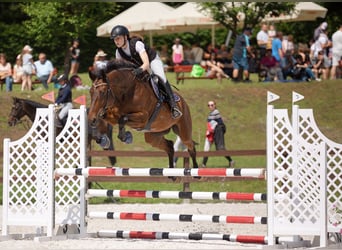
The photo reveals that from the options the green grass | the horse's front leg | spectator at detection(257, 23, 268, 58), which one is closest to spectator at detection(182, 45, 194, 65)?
the green grass

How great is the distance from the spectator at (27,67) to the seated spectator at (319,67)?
7266 mm

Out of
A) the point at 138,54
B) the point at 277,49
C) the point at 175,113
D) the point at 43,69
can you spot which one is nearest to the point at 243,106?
the point at 277,49

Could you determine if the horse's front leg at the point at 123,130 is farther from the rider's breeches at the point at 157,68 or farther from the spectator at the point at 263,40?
the spectator at the point at 263,40

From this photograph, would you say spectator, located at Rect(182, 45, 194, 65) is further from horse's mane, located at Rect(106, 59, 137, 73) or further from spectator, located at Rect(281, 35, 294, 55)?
horse's mane, located at Rect(106, 59, 137, 73)

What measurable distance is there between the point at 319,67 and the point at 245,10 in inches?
110

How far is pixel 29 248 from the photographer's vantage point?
8992 millimetres

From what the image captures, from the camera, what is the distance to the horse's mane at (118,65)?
9820 mm

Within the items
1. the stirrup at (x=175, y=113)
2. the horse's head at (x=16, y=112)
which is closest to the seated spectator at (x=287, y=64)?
the horse's head at (x=16, y=112)

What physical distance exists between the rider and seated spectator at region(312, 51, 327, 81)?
12.3m

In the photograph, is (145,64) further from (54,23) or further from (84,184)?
(54,23)

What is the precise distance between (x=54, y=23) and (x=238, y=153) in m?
14.0

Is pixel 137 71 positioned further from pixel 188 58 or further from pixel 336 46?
pixel 188 58

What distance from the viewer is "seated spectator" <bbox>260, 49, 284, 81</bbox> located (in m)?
22.3

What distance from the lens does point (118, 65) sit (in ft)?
32.5
